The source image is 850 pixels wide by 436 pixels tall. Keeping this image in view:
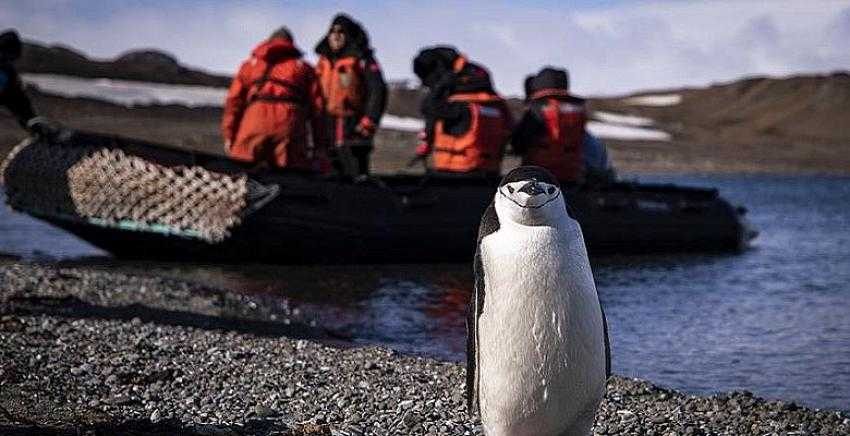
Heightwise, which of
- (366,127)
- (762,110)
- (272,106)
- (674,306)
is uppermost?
(272,106)

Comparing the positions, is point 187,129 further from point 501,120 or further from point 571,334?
point 571,334

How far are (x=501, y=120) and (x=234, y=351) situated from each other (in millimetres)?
5469

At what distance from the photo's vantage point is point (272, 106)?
10.2 meters

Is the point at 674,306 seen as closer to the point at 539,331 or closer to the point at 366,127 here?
the point at 366,127

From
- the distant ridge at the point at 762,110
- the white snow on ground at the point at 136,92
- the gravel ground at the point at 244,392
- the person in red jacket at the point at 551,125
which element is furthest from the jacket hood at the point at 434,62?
the distant ridge at the point at 762,110

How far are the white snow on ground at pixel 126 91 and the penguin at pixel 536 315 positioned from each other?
3349 cm

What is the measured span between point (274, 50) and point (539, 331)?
6718 mm

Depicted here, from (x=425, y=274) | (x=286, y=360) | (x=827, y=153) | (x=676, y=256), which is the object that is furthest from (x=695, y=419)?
(x=827, y=153)

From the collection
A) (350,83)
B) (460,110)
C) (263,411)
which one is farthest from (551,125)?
(263,411)

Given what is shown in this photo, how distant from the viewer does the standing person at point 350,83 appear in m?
10.8

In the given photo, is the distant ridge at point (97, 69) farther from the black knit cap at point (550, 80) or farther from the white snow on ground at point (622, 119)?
the black knit cap at point (550, 80)

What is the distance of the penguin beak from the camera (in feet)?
12.6

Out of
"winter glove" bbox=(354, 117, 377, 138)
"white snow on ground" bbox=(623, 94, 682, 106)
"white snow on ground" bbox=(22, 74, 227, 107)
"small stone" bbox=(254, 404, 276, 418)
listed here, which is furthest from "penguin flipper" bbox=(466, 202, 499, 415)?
"white snow on ground" bbox=(623, 94, 682, 106)

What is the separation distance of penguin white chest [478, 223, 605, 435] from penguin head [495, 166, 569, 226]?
0.04m
